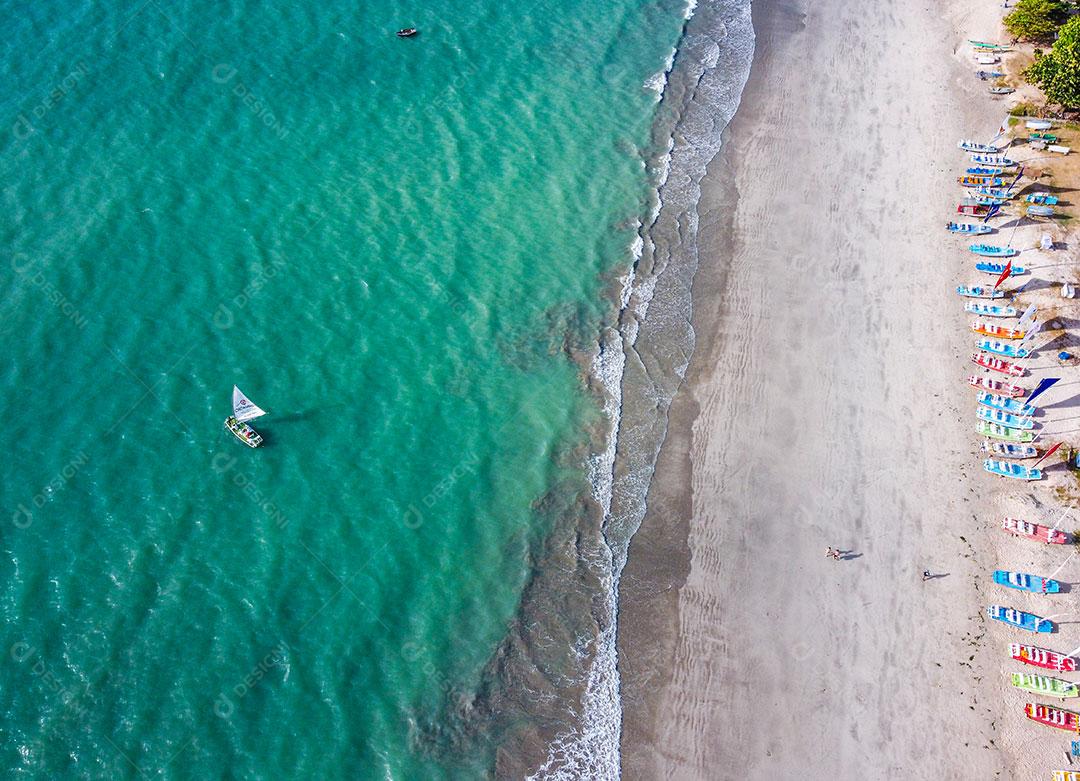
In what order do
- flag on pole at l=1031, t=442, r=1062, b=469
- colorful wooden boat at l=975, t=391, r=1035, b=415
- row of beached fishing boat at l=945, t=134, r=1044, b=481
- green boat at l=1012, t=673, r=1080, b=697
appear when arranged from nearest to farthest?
1. green boat at l=1012, t=673, r=1080, b=697
2. flag on pole at l=1031, t=442, r=1062, b=469
3. row of beached fishing boat at l=945, t=134, r=1044, b=481
4. colorful wooden boat at l=975, t=391, r=1035, b=415

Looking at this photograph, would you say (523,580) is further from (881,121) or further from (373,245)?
(881,121)

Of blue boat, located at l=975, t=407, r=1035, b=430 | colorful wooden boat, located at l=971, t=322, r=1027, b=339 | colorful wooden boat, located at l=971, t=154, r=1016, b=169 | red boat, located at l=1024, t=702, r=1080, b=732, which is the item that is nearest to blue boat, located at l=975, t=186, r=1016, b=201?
colorful wooden boat, located at l=971, t=154, r=1016, b=169

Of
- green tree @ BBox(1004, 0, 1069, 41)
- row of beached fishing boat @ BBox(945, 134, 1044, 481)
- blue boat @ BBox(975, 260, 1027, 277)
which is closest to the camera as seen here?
row of beached fishing boat @ BBox(945, 134, 1044, 481)

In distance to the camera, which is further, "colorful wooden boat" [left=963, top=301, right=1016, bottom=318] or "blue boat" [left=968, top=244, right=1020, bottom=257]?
"blue boat" [left=968, top=244, right=1020, bottom=257]

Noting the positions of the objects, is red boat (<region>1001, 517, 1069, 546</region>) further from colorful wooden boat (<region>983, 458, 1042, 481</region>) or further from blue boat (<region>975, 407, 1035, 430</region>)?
blue boat (<region>975, 407, 1035, 430</region>)

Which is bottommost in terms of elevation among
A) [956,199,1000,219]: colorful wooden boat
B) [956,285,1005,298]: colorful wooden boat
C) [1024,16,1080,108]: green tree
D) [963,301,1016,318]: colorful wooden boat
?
[963,301,1016,318]: colorful wooden boat

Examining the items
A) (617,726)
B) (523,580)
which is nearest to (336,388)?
(523,580)

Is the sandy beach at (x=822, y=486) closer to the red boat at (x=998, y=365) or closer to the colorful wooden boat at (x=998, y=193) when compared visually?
the red boat at (x=998, y=365)
